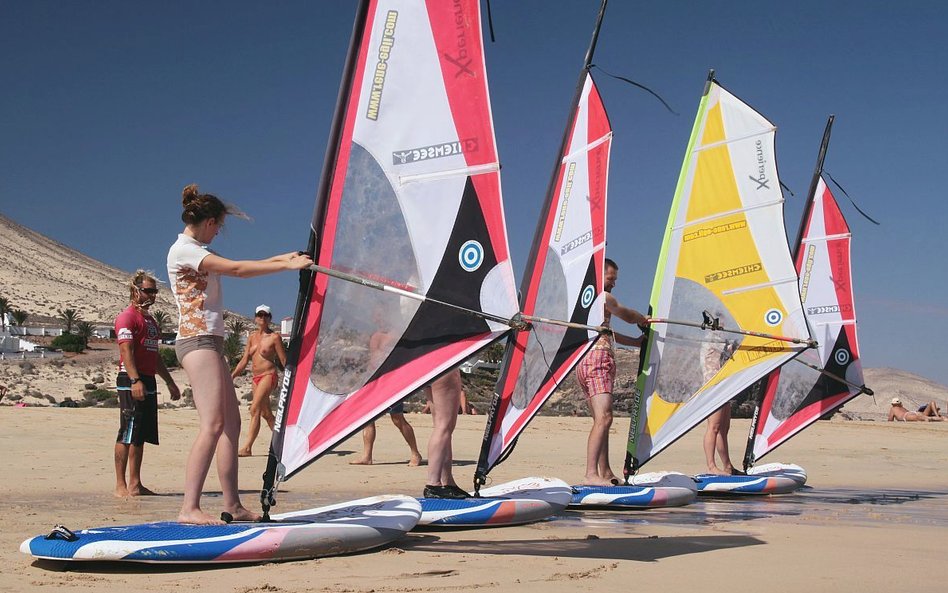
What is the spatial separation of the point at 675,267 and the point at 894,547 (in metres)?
3.74

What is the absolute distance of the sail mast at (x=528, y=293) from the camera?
22.6 feet

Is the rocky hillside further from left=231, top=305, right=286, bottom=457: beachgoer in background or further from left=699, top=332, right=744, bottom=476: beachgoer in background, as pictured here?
left=699, top=332, right=744, bottom=476: beachgoer in background

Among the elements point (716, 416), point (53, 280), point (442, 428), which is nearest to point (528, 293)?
point (442, 428)

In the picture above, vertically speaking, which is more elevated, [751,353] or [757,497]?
[751,353]

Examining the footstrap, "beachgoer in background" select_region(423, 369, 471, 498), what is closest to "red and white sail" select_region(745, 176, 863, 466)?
"beachgoer in background" select_region(423, 369, 471, 498)

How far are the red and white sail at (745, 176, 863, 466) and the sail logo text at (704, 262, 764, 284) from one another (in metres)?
1.86

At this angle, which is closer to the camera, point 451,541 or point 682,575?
point 682,575

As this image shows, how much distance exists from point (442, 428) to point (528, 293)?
1.83m

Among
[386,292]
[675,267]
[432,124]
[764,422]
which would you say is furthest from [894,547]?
[764,422]

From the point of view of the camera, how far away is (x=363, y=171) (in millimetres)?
5109

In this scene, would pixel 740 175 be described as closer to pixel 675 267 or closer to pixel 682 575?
pixel 675 267

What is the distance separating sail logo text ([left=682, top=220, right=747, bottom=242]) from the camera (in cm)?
861

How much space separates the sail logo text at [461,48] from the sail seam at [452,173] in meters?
0.49

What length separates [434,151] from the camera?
5.30 m
